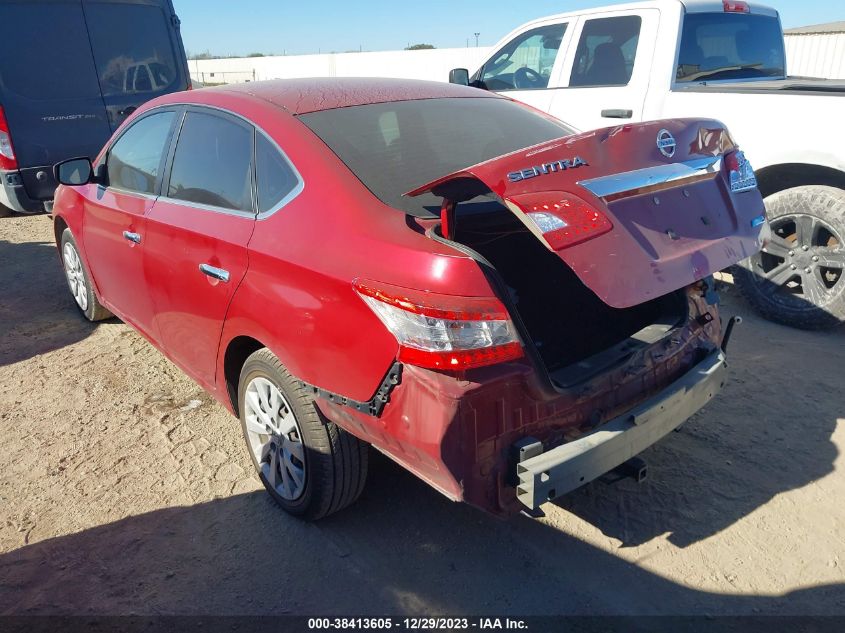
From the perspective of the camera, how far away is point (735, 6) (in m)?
5.68

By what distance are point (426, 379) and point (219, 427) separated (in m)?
2.05

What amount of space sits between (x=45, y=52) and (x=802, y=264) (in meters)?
7.82

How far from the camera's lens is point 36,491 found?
3.25 meters

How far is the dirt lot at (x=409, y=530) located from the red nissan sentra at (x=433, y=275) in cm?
30

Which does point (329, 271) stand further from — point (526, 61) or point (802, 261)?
point (526, 61)

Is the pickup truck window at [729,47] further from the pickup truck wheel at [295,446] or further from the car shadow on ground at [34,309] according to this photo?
the car shadow on ground at [34,309]

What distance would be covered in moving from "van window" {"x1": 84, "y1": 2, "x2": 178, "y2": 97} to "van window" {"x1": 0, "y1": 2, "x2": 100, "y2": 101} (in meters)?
0.16

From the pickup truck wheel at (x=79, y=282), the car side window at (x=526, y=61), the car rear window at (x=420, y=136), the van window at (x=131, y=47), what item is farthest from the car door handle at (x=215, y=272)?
the van window at (x=131, y=47)

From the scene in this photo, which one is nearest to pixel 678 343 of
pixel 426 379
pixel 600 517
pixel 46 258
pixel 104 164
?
pixel 600 517

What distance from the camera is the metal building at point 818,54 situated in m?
17.1

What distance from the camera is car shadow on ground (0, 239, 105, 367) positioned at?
4945 mm

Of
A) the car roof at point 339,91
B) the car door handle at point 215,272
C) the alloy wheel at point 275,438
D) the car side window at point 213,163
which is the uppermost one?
the car roof at point 339,91

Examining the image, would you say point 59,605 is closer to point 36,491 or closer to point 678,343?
point 36,491

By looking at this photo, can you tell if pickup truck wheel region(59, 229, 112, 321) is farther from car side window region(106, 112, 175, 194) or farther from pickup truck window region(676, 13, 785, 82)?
pickup truck window region(676, 13, 785, 82)
